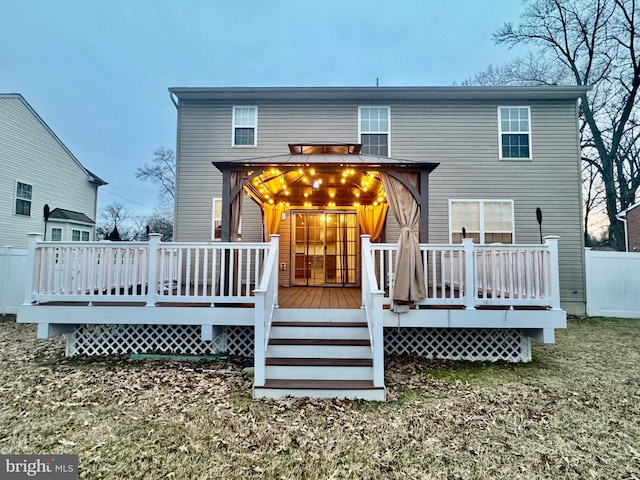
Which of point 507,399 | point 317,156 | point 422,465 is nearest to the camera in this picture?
point 422,465

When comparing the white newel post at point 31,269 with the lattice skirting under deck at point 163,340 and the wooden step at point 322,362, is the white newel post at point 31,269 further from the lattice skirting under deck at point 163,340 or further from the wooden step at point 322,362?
the wooden step at point 322,362

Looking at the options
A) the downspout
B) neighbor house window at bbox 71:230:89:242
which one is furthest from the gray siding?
neighbor house window at bbox 71:230:89:242

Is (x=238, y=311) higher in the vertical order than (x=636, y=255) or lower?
lower

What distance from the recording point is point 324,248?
8930 mm

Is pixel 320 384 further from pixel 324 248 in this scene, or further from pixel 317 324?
pixel 324 248

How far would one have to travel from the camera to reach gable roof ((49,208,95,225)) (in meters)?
13.5

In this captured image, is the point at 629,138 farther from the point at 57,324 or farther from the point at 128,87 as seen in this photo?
the point at 128,87

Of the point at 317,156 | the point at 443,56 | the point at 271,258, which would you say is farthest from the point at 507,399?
the point at 443,56

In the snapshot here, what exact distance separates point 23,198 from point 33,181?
90 centimetres

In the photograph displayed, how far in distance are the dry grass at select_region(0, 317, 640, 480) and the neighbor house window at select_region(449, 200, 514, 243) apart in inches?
175

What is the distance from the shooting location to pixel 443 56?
44062mm

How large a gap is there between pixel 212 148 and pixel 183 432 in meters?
7.89

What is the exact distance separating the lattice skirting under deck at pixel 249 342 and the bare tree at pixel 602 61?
14640mm

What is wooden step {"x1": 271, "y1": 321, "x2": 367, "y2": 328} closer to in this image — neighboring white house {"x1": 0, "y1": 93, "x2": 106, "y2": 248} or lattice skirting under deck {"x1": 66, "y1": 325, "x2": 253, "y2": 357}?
lattice skirting under deck {"x1": 66, "y1": 325, "x2": 253, "y2": 357}
